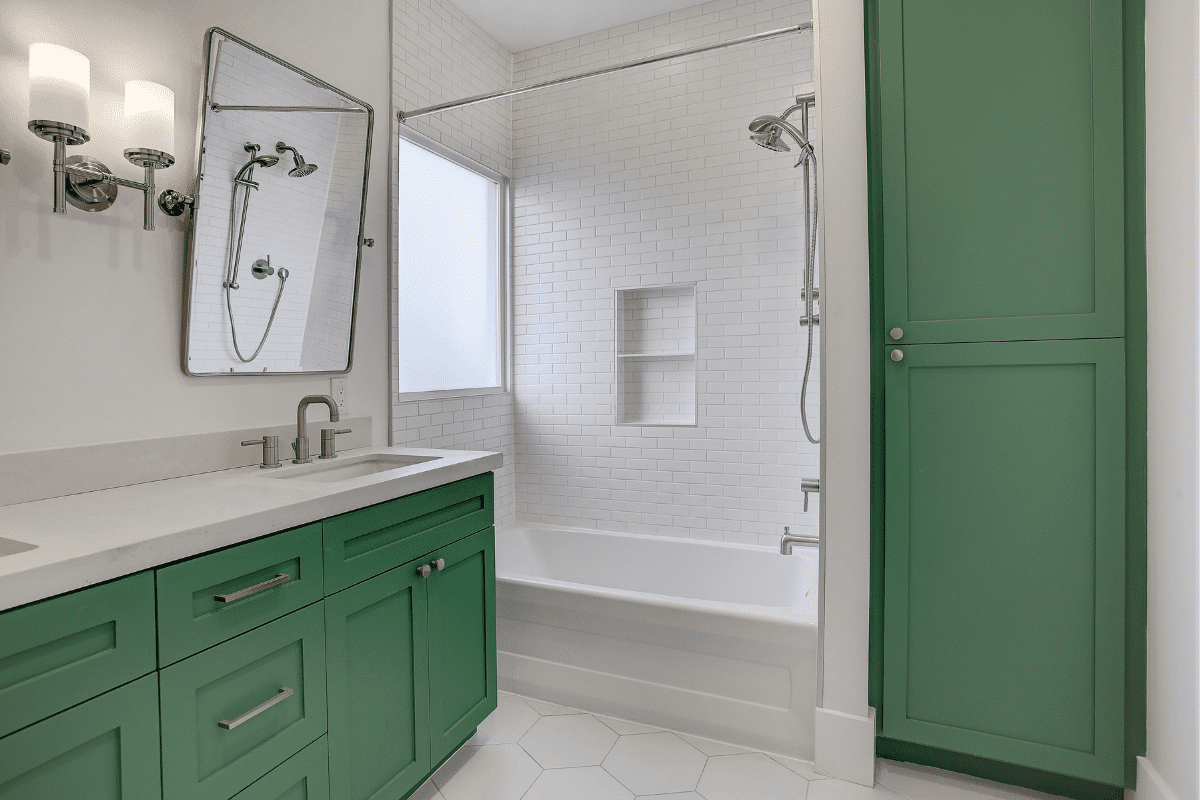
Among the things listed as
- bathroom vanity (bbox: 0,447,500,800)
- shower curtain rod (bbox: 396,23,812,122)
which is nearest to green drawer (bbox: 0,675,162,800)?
bathroom vanity (bbox: 0,447,500,800)

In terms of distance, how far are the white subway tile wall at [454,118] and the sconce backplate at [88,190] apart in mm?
1117

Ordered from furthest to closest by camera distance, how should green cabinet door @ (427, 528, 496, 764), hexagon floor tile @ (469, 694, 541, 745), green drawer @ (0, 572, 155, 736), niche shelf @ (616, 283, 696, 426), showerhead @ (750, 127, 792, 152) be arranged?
niche shelf @ (616, 283, 696, 426)
showerhead @ (750, 127, 792, 152)
hexagon floor tile @ (469, 694, 541, 745)
green cabinet door @ (427, 528, 496, 764)
green drawer @ (0, 572, 155, 736)

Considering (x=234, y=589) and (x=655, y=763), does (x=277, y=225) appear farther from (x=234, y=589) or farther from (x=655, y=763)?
(x=655, y=763)

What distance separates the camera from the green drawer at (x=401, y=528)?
1.46 metres

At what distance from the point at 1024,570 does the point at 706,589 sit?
1.49m

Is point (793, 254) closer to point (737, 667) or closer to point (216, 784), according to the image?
point (737, 667)

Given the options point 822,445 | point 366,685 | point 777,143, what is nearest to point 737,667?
point 822,445

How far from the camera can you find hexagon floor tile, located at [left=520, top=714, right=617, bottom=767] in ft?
6.57

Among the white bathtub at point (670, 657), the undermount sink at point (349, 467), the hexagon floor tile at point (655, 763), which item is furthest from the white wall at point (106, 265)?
the hexagon floor tile at point (655, 763)

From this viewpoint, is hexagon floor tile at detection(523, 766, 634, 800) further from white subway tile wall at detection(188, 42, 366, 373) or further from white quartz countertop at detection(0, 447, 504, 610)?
white subway tile wall at detection(188, 42, 366, 373)

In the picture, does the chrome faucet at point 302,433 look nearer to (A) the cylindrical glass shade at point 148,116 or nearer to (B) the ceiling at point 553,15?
(A) the cylindrical glass shade at point 148,116

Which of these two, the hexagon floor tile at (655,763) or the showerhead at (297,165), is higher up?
the showerhead at (297,165)

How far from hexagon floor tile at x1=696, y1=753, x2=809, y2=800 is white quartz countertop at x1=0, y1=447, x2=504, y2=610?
119 cm

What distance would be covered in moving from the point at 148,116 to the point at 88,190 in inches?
8.9
